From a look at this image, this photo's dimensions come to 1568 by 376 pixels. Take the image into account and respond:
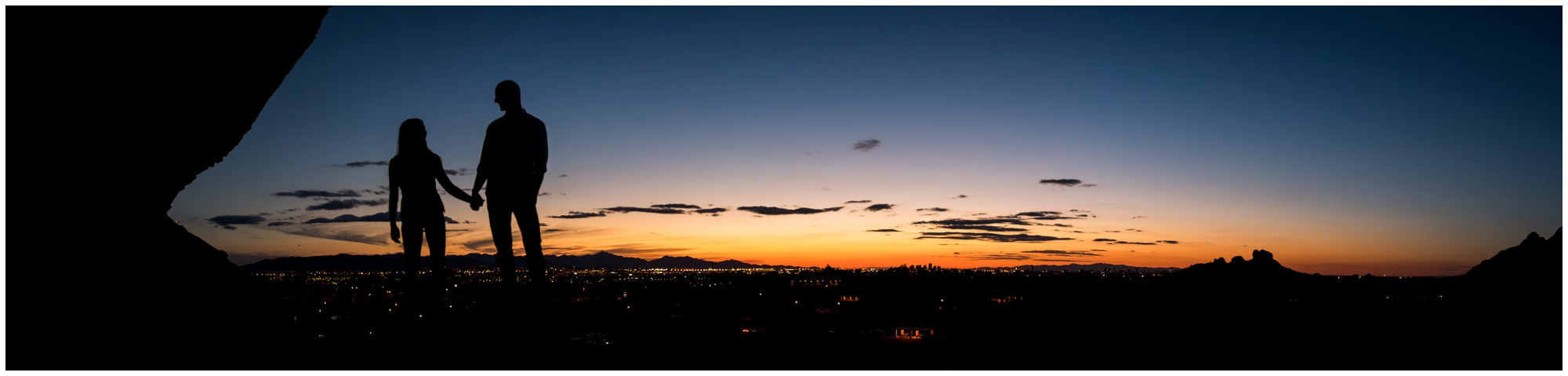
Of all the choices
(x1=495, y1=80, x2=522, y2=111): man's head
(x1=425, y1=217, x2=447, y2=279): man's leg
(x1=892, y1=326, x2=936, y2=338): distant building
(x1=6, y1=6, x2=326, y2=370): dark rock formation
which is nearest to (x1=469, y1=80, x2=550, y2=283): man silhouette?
(x1=495, y1=80, x2=522, y2=111): man's head

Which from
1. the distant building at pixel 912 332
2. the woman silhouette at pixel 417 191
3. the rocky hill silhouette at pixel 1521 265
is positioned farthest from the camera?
the rocky hill silhouette at pixel 1521 265

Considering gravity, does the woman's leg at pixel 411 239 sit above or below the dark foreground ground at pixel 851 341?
above

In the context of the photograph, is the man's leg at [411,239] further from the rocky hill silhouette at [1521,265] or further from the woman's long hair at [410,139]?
the rocky hill silhouette at [1521,265]

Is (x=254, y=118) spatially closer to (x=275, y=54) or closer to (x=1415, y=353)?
(x=275, y=54)

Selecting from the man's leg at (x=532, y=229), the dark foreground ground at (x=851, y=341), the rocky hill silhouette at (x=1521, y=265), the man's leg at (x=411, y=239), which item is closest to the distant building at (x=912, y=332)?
the dark foreground ground at (x=851, y=341)

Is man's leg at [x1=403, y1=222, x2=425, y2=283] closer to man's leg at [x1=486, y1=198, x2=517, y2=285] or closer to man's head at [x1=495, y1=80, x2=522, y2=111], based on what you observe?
man's leg at [x1=486, y1=198, x2=517, y2=285]
